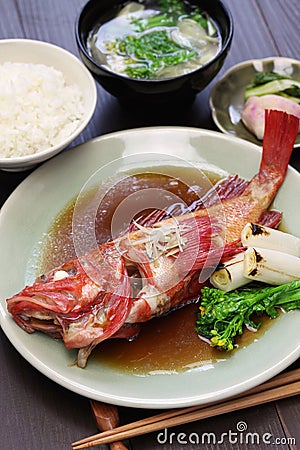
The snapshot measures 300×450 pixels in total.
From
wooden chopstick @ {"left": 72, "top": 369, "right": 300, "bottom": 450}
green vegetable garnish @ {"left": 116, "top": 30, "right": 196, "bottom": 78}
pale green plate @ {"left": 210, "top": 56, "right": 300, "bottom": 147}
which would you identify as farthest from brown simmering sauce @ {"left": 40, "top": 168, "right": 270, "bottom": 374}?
green vegetable garnish @ {"left": 116, "top": 30, "right": 196, "bottom": 78}

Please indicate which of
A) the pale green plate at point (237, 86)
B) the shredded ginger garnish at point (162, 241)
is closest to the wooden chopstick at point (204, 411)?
the shredded ginger garnish at point (162, 241)

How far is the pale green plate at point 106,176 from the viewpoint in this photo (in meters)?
2.29

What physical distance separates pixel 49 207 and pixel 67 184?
0.49 feet

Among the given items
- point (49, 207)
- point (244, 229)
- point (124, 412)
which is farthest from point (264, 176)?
point (124, 412)

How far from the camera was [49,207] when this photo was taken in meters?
2.84

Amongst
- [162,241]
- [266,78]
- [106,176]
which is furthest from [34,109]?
[266,78]

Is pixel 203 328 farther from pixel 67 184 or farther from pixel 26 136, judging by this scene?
pixel 26 136

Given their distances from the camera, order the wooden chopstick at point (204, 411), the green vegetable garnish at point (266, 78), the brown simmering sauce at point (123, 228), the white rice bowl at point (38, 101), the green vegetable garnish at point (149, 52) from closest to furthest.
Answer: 1. the wooden chopstick at point (204, 411)
2. the brown simmering sauce at point (123, 228)
3. the white rice bowl at point (38, 101)
4. the green vegetable garnish at point (149, 52)
5. the green vegetable garnish at point (266, 78)

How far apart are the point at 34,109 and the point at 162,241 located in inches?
36.9

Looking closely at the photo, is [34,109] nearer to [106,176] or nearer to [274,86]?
[106,176]

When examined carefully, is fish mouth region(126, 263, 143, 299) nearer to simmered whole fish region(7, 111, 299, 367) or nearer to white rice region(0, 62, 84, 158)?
simmered whole fish region(7, 111, 299, 367)

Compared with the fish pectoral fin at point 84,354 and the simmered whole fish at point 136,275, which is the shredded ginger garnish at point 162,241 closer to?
the simmered whole fish at point 136,275

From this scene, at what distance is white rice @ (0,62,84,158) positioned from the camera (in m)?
2.85

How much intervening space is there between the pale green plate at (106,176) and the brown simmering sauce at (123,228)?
4 cm
